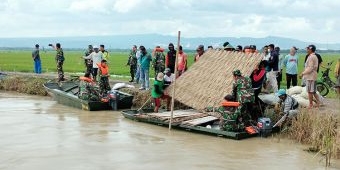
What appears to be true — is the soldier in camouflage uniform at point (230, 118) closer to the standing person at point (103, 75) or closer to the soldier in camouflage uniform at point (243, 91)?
the soldier in camouflage uniform at point (243, 91)

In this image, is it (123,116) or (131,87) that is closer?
(123,116)

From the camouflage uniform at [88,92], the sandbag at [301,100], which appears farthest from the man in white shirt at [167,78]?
the sandbag at [301,100]

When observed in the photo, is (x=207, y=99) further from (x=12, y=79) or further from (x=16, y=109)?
(x=12, y=79)

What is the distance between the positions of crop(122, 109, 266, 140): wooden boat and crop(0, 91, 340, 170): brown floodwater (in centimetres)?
17

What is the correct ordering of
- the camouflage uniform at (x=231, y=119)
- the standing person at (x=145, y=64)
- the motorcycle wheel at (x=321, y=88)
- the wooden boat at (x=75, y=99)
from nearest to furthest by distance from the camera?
the camouflage uniform at (x=231, y=119)
the motorcycle wheel at (x=321, y=88)
the wooden boat at (x=75, y=99)
the standing person at (x=145, y=64)

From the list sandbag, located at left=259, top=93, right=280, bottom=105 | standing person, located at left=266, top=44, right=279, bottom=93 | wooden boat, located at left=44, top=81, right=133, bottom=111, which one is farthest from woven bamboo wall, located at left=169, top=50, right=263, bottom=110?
wooden boat, located at left=44, top=81, right=133, bottom=111

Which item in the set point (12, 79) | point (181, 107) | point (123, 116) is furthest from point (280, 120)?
point (12, 79)

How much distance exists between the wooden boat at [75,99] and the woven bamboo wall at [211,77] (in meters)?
2.70

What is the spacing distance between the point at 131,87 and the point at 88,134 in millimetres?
5777

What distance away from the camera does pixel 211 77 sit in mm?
14555

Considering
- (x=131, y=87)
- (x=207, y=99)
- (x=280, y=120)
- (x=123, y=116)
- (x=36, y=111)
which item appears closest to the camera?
(x=280, y=120)

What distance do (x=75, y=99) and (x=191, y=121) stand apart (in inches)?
222

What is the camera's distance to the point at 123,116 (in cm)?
1570

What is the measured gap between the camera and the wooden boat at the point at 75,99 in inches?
659
